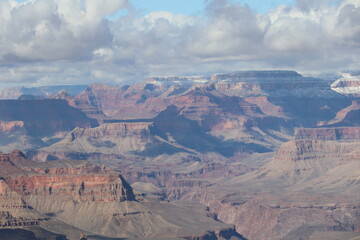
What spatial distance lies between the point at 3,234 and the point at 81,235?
60.3 ft

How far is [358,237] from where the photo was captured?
198 m

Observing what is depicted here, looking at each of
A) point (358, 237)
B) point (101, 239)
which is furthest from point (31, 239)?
point (358, 237)

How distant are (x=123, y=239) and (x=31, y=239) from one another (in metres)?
29.4

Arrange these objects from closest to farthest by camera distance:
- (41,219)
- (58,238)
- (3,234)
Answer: (3,234)
(58,238)
(41,219)

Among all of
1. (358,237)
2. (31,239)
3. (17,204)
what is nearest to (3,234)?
(31,239)

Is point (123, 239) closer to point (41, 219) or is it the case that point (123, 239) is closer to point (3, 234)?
point (41, 219)

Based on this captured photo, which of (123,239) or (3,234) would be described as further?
(123,239)

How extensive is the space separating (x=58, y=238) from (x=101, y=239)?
504 inches

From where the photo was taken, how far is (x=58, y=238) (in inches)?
7072

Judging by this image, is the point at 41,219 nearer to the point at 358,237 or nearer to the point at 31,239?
the point at 31,239

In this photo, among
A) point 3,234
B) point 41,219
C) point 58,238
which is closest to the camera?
point 3,234

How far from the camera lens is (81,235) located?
181625 mm

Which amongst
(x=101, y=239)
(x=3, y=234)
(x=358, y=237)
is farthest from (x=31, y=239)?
(x=358, y=237)

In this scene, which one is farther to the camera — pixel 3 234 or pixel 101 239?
pixel 101 239
